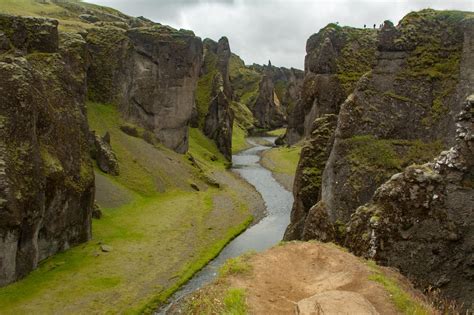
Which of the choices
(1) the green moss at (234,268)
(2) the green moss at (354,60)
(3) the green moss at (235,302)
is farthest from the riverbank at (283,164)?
(3) the green moss at (235,302)

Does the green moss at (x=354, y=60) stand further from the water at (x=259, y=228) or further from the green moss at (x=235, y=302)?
the green moss at (x=235, y=302)

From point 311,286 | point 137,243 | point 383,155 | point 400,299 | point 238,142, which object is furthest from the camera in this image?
point 238,142

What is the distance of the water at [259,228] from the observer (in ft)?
150

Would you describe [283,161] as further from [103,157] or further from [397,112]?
[397,112]

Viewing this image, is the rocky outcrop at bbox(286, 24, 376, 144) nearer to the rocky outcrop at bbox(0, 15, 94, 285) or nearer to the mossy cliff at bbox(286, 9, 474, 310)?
the mossy cliff at bbox(286, 9, 474, 310)

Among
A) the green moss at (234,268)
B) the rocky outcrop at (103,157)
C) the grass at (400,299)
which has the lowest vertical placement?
the rocky outcrop at (103,157)

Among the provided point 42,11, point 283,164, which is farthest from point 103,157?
point 42,11

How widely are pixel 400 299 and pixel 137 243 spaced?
40807 millimetres

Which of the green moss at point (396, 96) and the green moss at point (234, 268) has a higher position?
the green moss at point (396, 96)

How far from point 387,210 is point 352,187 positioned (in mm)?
7590

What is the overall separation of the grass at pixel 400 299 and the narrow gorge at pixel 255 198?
0.24 ft

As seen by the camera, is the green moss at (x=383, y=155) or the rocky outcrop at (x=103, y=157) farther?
the rocky outcrop at (x=103, y=157)

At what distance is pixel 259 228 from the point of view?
65750mm

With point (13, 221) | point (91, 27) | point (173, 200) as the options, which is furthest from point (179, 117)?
point (13, 221)
